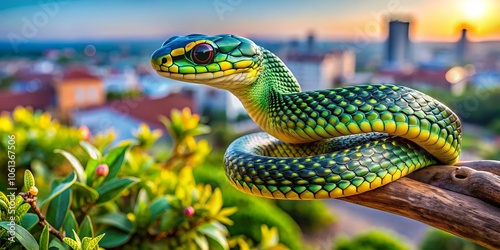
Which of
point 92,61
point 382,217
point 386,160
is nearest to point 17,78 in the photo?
point 92,61

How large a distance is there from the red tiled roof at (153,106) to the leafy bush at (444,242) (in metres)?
4.51

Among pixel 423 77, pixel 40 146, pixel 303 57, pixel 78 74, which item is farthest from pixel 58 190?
pixel 78 74

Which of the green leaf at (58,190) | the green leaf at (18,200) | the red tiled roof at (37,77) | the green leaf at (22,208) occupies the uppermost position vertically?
the green leaf at (18,200)

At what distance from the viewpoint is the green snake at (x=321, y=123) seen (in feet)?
2.25

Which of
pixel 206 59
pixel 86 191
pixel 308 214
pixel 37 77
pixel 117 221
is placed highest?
pixel 206 59

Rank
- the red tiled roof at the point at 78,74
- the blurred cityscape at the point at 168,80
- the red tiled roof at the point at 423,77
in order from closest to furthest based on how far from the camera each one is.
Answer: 1. the blurred cityscape at the point at 168,80
2. the red tiled roof at the point at 423,77
3. the red tiled roof at the point at 78,74

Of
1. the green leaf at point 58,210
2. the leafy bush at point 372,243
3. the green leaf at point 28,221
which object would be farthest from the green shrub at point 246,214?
the green leaf at point 28,221

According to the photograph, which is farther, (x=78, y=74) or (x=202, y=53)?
(x=78, y=74)

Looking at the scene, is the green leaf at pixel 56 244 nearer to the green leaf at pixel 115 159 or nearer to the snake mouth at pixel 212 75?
the green leaf at pixel 115 159

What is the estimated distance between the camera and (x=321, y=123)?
0.71 m

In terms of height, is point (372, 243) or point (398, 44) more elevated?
point (398, 44)

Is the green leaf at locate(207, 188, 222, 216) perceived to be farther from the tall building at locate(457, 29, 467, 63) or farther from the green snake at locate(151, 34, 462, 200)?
the tall building at locate(457, 29, 467, 63)

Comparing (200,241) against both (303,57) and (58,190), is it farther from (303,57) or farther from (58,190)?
(303,57)

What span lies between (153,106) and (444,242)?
16.4 ft
